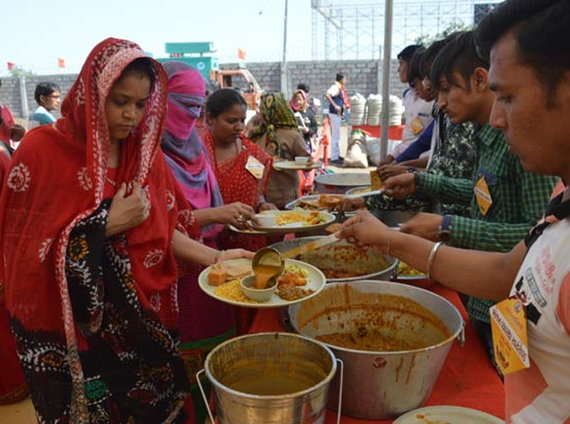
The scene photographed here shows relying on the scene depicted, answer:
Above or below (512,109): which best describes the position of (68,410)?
below

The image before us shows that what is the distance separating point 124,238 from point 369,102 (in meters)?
10.6

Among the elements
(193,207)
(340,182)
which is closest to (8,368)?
Result: (193,207)

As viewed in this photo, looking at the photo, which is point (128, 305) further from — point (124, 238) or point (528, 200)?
point (528, 200)

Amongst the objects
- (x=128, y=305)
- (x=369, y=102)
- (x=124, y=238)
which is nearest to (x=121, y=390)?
(x=128, y=305)

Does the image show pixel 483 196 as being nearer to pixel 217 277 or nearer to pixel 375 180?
pixel 217 277

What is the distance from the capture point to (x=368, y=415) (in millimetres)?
1108

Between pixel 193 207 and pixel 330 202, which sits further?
pixel 330 202

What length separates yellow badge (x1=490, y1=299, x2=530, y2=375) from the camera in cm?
78

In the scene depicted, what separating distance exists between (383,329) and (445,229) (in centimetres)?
40

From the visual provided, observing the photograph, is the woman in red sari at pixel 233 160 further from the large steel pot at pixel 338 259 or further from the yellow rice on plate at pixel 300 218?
the large steel pot at pixel 338 259

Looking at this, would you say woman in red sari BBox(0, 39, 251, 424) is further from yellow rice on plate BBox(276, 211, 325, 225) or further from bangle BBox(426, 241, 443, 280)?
bangle BBox(426, 241, 443, 280)

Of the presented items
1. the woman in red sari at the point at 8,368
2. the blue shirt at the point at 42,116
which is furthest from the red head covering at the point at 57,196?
the blue shirt at the point at 42,116

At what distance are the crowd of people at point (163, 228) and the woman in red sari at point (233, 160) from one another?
59 cm

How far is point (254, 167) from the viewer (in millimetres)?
2840
